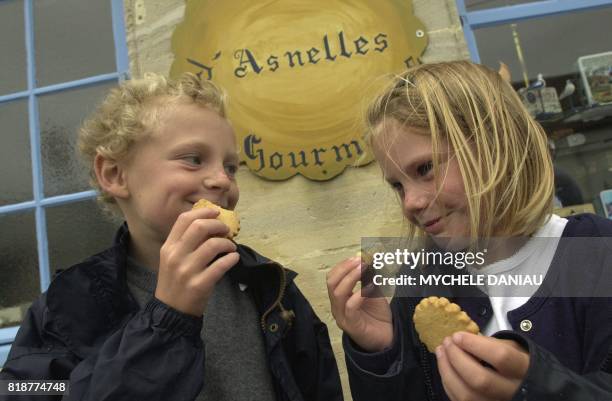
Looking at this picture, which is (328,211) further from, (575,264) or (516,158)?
(575,264)

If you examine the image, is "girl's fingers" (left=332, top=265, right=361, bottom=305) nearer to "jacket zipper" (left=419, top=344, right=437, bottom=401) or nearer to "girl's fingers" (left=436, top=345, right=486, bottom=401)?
"jacket zipper" (left=419, top=344, right=437, bottom=401)

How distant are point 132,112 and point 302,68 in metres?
0.93

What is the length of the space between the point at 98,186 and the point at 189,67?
0.93 m

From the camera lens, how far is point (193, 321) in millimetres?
837

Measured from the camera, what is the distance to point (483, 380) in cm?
61

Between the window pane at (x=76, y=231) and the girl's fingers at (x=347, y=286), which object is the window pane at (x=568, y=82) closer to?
the girl's fingers at (x=347, y=286)

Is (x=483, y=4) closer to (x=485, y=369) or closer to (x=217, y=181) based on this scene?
(x=217, y=181)

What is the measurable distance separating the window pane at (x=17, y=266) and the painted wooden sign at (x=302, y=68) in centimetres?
100

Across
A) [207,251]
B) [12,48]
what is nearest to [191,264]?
[207,251]

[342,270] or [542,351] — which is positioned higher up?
[342,270]

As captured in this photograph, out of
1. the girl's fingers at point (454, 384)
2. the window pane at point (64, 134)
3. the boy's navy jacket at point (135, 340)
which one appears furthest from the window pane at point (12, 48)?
the girl's fingers at point (454, 384)

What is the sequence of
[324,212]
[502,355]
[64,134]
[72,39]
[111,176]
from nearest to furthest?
[502,355] < [111,176] < [324,212] < [64,134] < [72,39]

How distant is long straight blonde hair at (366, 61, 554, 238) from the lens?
88 centimetres

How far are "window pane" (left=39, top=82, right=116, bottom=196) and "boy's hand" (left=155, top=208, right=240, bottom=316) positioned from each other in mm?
1555
